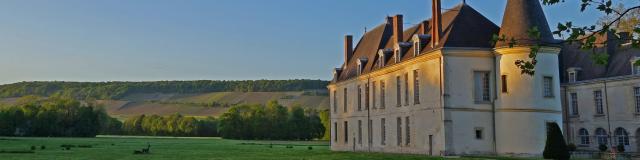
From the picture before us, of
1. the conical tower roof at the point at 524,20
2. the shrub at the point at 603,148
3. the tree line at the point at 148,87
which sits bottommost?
the shrub at the point at 603,148

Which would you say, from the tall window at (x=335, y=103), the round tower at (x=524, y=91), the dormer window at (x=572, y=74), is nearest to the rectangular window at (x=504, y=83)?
the round tower at (x=524, y=91)

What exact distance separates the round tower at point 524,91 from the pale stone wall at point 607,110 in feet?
37.6

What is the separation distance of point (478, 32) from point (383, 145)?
1051 cm

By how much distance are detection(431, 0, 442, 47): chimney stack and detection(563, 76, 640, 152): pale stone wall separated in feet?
49.5

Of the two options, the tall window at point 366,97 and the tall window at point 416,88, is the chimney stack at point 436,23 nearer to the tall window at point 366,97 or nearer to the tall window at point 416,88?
the tall window at point 416,88

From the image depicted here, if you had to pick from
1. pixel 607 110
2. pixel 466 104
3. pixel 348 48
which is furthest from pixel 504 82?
pixel 348 48

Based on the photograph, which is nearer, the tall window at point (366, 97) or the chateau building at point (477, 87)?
the chateau building at point (477, 87)

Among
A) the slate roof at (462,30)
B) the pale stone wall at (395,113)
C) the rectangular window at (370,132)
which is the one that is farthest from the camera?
the rectangular window at (370,132)

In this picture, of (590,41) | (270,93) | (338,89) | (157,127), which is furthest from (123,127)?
(590,41)

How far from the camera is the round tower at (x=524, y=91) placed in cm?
3056

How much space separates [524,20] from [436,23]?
4.35 meters

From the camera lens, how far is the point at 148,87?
180 m

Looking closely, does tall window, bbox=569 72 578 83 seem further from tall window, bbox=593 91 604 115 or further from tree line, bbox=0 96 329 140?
tree line, bbox=0 96 329 140

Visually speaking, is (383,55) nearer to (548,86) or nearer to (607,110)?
(548,86)
